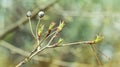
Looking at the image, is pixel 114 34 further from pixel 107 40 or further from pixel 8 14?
pixel 8 14

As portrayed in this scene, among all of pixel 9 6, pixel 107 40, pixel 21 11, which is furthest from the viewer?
pixel 107 40

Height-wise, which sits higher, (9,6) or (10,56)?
(9,6)

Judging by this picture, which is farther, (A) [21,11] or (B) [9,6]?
(A) [21,11]

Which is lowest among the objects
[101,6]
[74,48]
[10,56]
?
[10,56]

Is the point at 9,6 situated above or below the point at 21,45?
above

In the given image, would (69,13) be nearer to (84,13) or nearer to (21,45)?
(84,13)

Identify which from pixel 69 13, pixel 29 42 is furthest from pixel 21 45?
pixel 69 13

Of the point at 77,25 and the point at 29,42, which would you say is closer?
the point at 29,42

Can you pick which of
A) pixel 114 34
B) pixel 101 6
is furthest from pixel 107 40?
pixel 101 6

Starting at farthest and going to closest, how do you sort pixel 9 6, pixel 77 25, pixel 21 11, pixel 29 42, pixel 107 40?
pixel 77 25
pixel 29 42
pixel 107 40
pixel 21 11
pixel 9 6
